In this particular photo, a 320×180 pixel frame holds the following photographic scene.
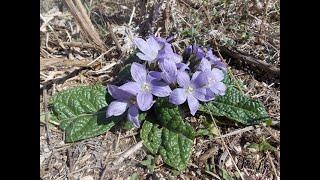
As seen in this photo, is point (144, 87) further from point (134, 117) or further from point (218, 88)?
point (218, 88)

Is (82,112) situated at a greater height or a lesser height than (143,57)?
lesser

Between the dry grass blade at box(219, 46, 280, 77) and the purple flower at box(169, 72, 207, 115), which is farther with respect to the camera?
the dry grass blade at box(219, 46, 280, 77)

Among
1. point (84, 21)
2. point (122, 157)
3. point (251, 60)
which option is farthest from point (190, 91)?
point (84, 21)

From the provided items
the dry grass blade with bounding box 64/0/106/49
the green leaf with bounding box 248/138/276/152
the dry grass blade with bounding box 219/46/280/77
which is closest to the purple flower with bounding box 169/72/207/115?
the green leaf with bounding box 248/138/276/152

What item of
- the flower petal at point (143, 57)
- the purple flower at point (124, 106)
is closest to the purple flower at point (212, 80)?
the flower petal at point (143, 57)

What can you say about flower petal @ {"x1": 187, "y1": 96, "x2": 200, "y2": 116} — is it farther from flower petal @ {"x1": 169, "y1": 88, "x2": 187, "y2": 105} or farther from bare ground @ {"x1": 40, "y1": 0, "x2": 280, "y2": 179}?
bare ground @ {"x1": 40, "y1": 0, "x2": 280, "y2": 179}

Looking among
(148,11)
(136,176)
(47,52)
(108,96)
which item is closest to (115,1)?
(148,11)
